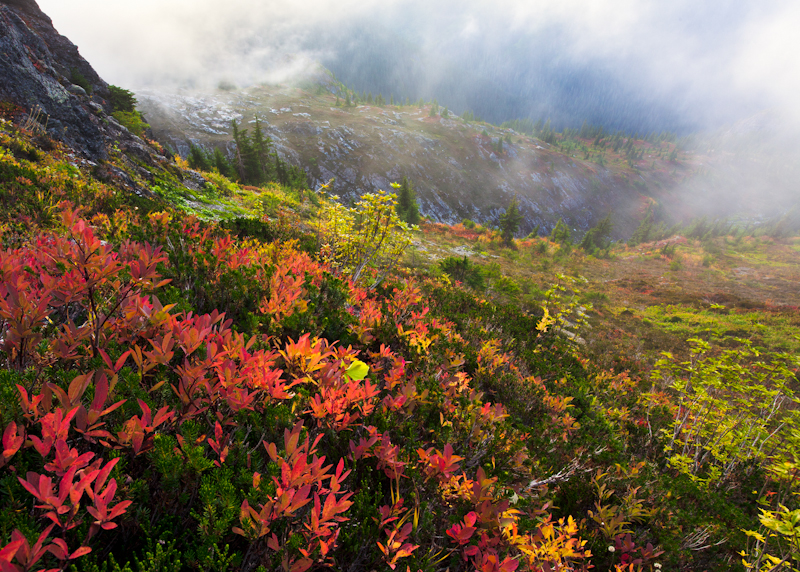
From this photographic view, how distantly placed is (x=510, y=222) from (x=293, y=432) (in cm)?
2782

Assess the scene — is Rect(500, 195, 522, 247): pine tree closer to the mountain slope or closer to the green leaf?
the mountain slope

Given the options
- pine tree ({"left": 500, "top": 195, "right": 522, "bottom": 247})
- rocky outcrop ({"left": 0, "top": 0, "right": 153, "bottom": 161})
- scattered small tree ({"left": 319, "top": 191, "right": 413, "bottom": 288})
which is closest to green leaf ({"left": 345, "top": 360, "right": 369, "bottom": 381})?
scattered small tree ({"left": 319, "top": 191, "right": 413, "bottom": 288})

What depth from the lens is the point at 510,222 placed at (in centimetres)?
2630

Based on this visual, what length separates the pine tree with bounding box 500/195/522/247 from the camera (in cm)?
2588

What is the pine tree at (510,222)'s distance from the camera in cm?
2588

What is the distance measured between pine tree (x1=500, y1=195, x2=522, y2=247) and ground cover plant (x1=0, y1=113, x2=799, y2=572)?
75.5 ft

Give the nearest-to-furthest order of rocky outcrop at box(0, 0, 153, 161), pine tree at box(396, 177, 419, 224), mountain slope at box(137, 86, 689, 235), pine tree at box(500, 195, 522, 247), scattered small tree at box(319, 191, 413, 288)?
1. scattered small tree at box(319, 191, 413, 288)
2. rocky outcrop at box(0, 0, 153, 161)
3. pine tree at box(500, 195, 522, 247)
4. pine tree at box(396, 177, 419, 224)
5. mountain slope at box(137, 86, 689, 235)

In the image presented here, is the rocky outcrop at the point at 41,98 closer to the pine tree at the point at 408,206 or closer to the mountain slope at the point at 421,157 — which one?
the pine tree at the point at 408,206

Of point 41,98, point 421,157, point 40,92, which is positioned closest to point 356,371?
point 41,98

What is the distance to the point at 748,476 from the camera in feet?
12.2

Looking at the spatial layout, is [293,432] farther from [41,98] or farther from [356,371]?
[41,98]

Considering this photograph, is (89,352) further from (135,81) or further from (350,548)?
(135,81)

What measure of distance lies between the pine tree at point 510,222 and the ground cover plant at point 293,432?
23017mm

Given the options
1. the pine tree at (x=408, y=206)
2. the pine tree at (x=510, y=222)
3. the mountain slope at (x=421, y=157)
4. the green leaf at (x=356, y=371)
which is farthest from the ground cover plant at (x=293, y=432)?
the mountain slope at (x=421, y=157)
